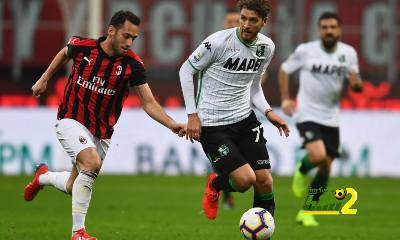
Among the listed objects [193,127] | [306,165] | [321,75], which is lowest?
[306,165]

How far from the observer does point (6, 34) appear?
2356 centimetres

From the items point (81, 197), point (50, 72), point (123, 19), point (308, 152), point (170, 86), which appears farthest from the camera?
point (170, 86)

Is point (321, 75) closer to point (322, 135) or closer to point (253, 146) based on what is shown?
point (322, 135)

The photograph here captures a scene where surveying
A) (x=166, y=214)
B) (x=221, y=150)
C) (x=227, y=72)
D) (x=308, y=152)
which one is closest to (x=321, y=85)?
(x=308, y=152)

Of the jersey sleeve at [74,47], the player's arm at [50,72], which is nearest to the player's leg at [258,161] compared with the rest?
the jersey sleeve at [74,47]

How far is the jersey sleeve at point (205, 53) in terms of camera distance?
905 centimetres

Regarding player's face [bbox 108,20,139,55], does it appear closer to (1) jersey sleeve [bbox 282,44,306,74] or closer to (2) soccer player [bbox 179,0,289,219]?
(2) soccer player [bbox 179,0,289,219]

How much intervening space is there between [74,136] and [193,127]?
1.03 metres

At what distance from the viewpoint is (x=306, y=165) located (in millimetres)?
12789

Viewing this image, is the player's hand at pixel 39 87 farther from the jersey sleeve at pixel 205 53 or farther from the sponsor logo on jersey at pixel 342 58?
the sponsor logo on jersey at pixel 342 58

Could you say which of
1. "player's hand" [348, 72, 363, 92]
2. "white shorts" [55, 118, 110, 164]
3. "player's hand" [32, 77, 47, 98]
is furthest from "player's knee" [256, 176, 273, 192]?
"player's hand" [348, 72, 363, 92]

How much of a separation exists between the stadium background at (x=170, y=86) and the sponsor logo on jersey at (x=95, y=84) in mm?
7867

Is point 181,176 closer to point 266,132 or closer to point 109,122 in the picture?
point 266,132

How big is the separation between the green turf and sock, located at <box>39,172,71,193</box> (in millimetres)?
504
